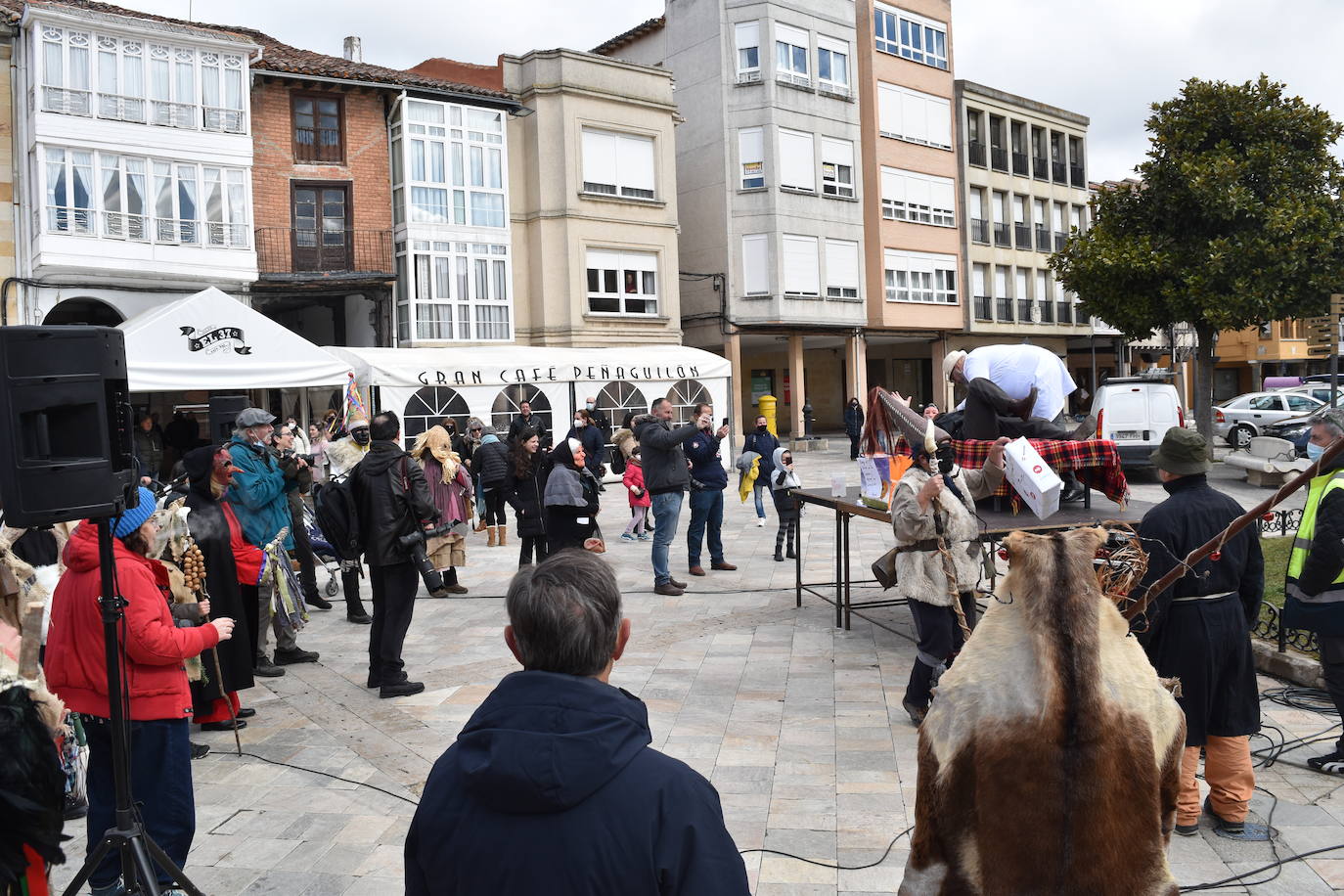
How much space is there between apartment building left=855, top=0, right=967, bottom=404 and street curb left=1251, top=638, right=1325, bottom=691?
27592 millimetres

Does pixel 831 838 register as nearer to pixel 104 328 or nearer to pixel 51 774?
pixel 51 774

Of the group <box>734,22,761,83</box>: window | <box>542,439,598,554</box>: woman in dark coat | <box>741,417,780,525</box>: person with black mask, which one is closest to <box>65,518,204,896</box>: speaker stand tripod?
<box>542,439,598,554</box>: woman in dark coat

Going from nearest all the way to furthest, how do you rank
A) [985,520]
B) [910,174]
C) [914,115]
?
[985,520] → [910,174] → [914,115]

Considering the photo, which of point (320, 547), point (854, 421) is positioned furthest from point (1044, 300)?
point (320, 547)

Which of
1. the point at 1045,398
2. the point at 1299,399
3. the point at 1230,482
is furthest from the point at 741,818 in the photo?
the point at 1299,399

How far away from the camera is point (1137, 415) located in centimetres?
1956

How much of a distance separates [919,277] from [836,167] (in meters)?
5.55

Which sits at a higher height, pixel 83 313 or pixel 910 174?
pixel 910 174

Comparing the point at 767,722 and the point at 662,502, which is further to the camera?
the point at 662,502

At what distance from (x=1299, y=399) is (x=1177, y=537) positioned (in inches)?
1061

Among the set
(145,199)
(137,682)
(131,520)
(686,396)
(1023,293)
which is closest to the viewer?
(137,682)

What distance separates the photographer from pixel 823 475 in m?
23.0

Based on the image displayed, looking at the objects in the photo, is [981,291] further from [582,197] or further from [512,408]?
[512,408]

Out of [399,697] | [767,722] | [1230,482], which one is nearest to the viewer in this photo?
[767,722]
